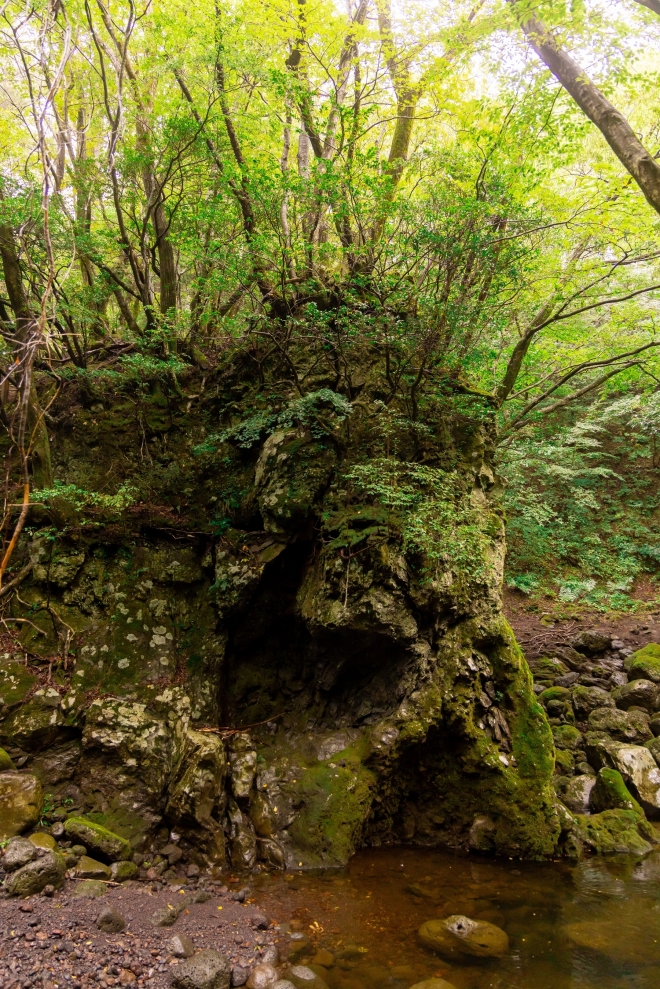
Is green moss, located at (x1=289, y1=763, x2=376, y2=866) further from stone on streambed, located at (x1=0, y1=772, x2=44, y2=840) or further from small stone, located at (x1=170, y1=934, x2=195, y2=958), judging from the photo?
stone on streambed, located at (x1=0, y1=772, x2=44, y2=840)

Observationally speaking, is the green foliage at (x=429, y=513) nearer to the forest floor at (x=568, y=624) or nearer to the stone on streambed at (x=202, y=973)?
the stone on streambed at (x=202, y=973)

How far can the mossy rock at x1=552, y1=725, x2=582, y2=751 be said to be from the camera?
7719mm

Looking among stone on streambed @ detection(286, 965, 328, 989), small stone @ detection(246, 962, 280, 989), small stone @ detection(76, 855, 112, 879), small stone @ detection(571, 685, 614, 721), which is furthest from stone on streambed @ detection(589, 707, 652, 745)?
small stone @ detection(76, 855, 112, 879)

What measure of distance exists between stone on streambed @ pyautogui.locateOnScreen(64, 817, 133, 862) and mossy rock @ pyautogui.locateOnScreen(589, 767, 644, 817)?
5646mm

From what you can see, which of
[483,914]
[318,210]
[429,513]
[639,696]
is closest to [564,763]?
[639,696]

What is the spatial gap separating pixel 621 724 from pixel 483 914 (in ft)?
14.4

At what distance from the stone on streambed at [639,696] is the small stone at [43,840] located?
8.54 m

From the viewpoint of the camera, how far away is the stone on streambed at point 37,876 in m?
4.01

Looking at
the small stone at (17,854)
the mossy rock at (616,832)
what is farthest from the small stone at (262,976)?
the mossy rock at (616,832)

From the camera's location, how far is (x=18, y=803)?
4.84m

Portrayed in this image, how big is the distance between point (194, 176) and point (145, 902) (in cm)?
1002

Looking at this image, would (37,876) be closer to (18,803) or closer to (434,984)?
(18,803)

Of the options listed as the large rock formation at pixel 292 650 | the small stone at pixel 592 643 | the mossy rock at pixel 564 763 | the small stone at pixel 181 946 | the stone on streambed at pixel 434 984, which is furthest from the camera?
the small stone at pixel 592 643

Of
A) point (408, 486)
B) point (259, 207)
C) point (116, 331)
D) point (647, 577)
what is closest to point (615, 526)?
point (647, 577)
